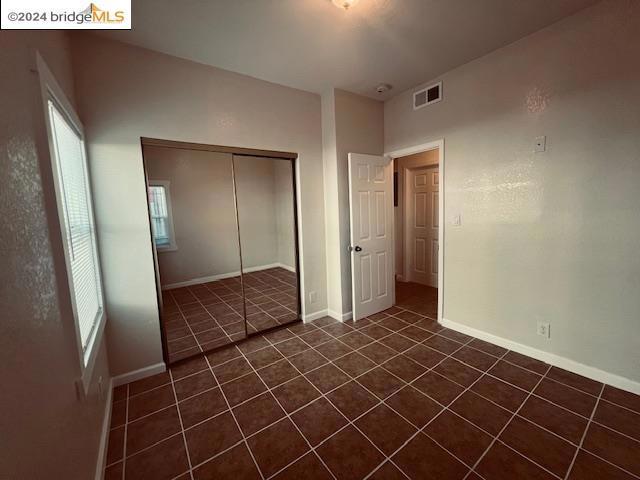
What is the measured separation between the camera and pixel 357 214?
3152 mm

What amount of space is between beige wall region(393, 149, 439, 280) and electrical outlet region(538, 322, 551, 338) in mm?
2583

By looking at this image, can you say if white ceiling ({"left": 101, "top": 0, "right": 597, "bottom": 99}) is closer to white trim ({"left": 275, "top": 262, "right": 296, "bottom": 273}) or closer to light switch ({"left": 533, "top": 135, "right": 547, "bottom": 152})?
light switch ({"left": 533, "top": 135, "right": 547, "bottom": 152})

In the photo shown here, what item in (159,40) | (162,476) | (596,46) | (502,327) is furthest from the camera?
(502,327)

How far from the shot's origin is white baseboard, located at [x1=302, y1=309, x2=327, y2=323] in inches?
128

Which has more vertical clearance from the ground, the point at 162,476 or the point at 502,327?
the point at 502,327

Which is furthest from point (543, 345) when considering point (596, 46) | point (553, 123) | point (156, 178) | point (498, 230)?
point (156, 178)

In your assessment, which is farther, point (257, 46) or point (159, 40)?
point (257, 46)

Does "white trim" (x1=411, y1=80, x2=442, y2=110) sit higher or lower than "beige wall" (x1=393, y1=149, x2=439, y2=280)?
higher

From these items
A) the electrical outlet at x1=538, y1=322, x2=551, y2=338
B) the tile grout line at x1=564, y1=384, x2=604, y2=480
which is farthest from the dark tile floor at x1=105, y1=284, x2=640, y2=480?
the electrical outlet at x1=538, y1=322, x2=551, y2=338

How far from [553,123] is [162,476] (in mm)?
3612

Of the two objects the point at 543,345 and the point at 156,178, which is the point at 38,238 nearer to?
the point at 156,178

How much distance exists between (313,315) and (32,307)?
2.69m

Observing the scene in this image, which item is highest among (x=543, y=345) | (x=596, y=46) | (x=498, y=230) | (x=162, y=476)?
(x=596, y=46)

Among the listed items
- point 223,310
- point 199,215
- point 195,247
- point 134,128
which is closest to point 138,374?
point 223,310
